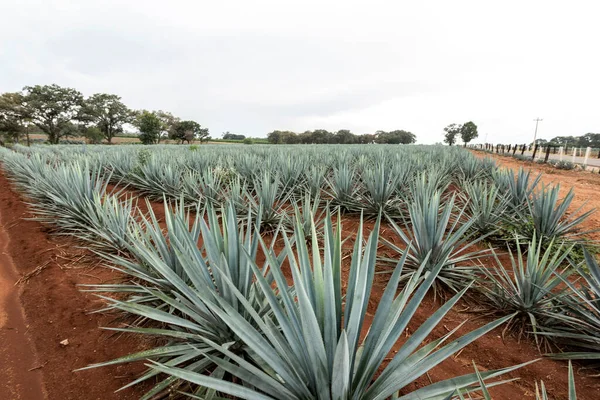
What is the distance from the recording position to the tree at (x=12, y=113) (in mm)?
33062

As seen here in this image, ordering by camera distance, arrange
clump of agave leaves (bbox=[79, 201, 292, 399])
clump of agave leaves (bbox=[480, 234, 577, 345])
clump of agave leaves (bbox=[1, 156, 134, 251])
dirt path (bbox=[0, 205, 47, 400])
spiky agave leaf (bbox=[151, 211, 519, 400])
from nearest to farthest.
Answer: spiky agave leaf (bbox=[151, 211, 519, 400])
clump of agave leaves (bbox=[79, 201, 292, 399])
dirt path (bbox=[0, 205, 47, 400])
clump of agave leaves (bbox=[480, 234, 577, 345])
clump of agave leaves (bbox=[1, 156, 134, 251])

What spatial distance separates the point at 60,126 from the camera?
37219 millimetres

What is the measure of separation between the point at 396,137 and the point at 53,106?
5870 cm

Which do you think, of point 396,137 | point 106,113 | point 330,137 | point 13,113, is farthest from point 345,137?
point 13,113

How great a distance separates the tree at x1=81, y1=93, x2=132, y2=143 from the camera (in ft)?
131

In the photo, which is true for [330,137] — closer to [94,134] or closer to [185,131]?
[185,131]

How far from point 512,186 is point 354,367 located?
425 cm

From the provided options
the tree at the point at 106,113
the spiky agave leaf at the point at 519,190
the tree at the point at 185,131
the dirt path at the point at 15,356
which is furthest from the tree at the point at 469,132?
the dirt path at the point at 15,356

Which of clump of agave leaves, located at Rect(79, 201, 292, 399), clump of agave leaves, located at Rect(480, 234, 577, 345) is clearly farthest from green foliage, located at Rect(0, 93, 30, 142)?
clump of agave leaves, located at Rect(480, 234, 577, 345)

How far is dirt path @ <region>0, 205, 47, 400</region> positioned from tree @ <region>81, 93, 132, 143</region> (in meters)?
47.1

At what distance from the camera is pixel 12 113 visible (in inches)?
1337

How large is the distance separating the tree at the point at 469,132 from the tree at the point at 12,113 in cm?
8238

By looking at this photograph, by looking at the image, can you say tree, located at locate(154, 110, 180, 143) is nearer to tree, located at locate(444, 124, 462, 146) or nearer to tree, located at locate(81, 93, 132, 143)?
tree, located at locate(81, 93, 132, 143)

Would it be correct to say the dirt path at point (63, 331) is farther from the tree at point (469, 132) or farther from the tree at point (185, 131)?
the tree at point (469, 132)
